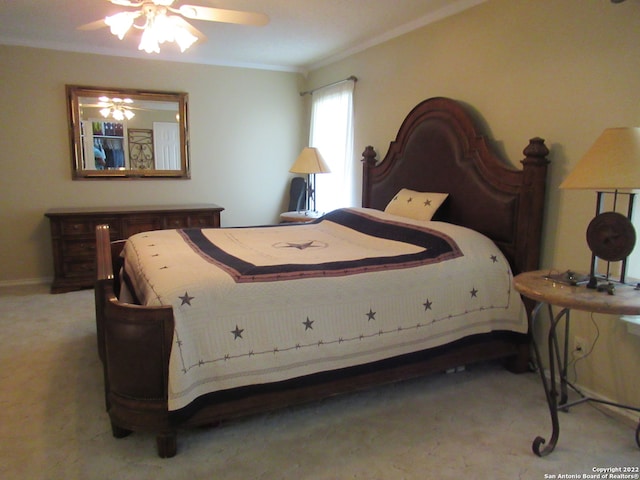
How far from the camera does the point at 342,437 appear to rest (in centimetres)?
202

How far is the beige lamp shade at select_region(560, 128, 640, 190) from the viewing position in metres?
1.71

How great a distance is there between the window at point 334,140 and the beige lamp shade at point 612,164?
2858 mm

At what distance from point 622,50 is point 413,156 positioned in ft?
5.06

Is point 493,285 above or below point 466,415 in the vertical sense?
above

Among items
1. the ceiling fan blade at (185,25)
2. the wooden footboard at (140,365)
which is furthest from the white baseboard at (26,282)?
the wooden footboard at (140,365)

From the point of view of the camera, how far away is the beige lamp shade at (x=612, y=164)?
171cm

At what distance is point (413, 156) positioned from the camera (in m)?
3.49

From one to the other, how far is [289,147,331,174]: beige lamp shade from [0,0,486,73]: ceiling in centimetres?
105

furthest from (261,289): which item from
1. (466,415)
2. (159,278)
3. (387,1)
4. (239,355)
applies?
(387,1)

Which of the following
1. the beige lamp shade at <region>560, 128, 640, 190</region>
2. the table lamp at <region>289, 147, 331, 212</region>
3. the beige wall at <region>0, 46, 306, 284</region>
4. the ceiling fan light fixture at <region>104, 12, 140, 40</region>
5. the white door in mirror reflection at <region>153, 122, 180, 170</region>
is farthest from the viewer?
the white door in mirror reflection at <region>153, 122, 180, 170</region>

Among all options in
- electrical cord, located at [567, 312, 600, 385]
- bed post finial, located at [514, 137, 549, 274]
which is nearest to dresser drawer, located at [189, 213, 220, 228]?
bed post finial, located at [514, 137, 549, 274]

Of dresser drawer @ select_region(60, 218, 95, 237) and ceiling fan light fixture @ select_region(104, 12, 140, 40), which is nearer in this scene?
ceiling fan light fixture @ select_region(104, 12, 140, 40)

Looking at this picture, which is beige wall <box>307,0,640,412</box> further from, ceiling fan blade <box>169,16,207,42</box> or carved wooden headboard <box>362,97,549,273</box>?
ceiling fan blade <box>169,16,207,42</box>

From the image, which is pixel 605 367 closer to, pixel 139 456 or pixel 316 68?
pixel 139 456
